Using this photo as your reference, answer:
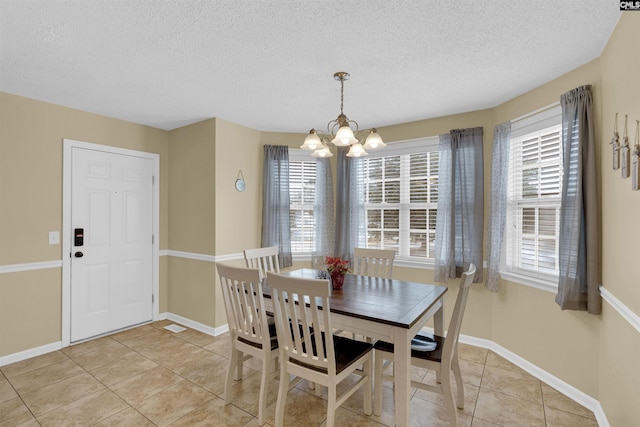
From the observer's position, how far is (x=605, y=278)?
2.17 metres

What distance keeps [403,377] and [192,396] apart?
1690mm

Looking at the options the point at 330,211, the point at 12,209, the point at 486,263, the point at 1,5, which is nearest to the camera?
the point at 1,5

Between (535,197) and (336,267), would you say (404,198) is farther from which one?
(336,267)

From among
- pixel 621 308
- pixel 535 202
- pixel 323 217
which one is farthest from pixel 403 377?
pixel 323 217

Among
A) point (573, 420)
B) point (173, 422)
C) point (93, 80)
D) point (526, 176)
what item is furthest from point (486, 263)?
point (93, 80)

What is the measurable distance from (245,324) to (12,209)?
2661mm

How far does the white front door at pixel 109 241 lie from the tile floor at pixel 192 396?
51 cm

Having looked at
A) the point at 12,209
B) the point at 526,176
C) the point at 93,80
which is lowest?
the point at 12,209

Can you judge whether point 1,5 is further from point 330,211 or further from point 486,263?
point 486,263

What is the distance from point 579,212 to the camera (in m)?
2.29

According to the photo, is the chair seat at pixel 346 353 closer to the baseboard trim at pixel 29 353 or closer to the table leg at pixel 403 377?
the table leg at pixel 403 377

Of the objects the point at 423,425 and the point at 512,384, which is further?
the point at 512,384

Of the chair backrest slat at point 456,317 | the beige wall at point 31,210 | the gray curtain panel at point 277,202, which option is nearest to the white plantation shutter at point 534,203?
the chair backrest slat at point 456,317

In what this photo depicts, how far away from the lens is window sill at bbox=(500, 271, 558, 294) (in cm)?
265
